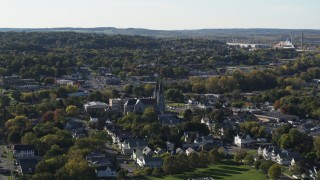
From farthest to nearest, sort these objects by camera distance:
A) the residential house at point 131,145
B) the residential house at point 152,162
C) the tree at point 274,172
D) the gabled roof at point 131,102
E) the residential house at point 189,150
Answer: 1. the gabled roof at point 131,102
2. the residential house at point 131,145
3. the residential house at point 189,150
4. the residential house at point 152,162
5. the tree at point 274,172

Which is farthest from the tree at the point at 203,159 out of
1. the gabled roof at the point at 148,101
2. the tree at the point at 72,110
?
the tree at the point at 72,110

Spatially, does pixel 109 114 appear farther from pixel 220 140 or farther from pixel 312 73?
pixel 312 73

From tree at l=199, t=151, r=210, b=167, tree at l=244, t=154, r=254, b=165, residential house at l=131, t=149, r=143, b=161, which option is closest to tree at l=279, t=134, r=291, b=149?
tree at l=244, t=154, r=254, b=165

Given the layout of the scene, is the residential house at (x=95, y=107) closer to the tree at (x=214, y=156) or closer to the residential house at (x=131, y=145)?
the residential house at (x=131, y=145)

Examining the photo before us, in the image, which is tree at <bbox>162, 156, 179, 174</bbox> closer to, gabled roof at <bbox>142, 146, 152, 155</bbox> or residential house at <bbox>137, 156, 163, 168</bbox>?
residential house at <bbox>137, 156, 163, 168</bbox>

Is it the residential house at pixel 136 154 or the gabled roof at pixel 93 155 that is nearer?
the gabled roof at pixel 93 155

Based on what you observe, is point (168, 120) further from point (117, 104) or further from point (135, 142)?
point (117, 104)

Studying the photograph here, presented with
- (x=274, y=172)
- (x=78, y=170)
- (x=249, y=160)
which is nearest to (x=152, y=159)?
(x=249, y=160)
